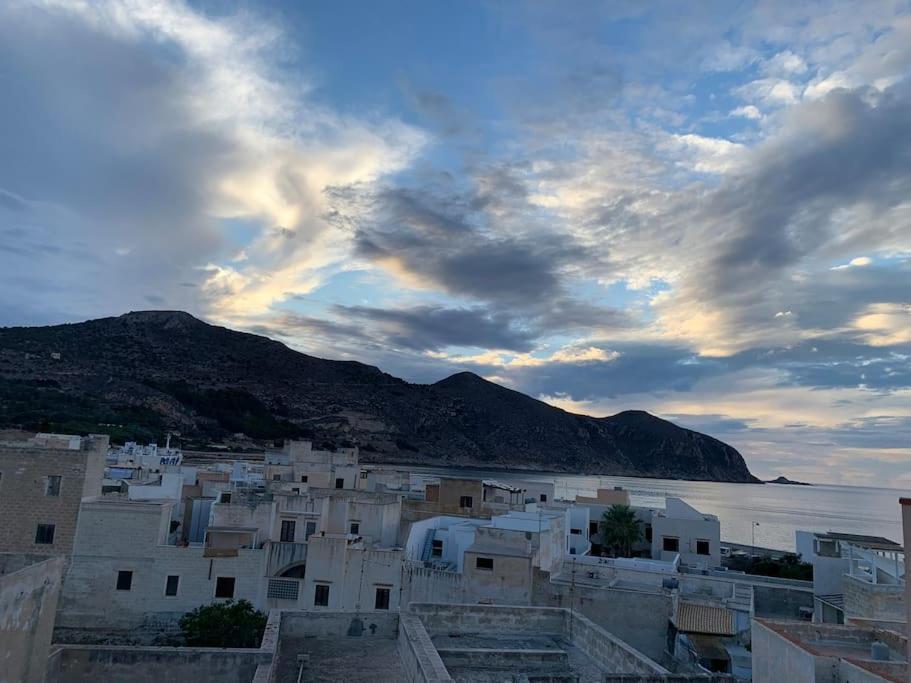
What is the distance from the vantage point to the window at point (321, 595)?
2873cm

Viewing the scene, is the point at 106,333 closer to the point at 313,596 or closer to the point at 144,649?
the point at 313,596

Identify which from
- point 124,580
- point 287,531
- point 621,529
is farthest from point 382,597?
point 621,529

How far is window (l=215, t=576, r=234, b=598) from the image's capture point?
28.5 meters

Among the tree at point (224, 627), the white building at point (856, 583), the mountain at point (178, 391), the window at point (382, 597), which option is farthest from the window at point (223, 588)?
the mountain at point (178, 391)

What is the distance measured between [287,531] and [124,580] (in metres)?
7.21

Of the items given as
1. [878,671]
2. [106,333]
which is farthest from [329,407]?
[878,671]

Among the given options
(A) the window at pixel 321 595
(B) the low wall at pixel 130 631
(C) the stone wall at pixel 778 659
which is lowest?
(B) the low wall at pixel 130 631

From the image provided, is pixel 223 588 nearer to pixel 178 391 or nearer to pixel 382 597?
pixel 382 597

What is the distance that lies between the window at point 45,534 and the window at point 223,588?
22.9 feet

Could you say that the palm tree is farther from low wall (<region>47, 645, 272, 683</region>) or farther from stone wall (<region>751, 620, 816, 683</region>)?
low wall (<region>47, 645, 272, 683</region>)

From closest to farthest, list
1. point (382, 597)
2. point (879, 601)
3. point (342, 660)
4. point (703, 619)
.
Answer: point (342, 660) < point (879, 601) < point (703, 619) < point (382, 597)

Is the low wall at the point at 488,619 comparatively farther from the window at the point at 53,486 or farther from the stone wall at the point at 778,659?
the window at the point at 53,486

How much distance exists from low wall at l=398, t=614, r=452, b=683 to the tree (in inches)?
568

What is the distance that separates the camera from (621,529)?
1725 inches
